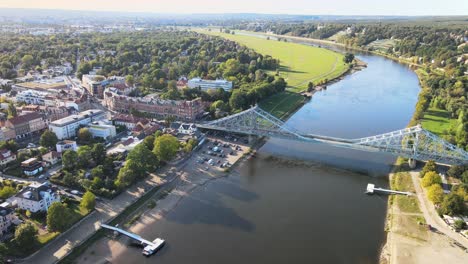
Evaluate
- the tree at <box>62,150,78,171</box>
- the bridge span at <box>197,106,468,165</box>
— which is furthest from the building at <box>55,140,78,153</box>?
the bridge span at <box>197,106,468,165</box>

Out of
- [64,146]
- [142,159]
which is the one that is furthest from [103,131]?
[142,159]

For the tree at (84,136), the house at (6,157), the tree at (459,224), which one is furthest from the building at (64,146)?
the tree at (459,224)

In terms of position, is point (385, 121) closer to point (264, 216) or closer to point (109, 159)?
point (264, 216)

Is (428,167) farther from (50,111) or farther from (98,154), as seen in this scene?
(50,111)

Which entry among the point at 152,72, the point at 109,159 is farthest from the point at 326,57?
the point at 109,159

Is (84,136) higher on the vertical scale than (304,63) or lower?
lower

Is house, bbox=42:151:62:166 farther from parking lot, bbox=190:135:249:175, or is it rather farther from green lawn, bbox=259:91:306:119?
green lawn, bbox=259:91:306:119
